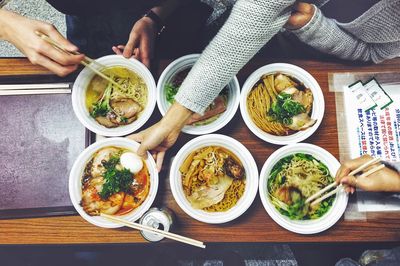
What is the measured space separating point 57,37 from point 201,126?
0.86m

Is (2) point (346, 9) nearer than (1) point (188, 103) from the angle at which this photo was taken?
No

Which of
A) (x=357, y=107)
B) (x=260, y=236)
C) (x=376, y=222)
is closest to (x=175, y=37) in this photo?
(x=357, y=107)

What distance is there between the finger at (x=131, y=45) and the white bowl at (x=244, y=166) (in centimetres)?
61

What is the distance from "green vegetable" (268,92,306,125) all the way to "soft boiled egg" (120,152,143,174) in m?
0.75

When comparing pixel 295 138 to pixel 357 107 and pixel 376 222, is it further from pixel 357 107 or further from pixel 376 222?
pixel 376 222

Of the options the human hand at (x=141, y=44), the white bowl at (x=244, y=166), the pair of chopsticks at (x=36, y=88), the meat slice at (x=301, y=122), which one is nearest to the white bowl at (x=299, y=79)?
the meat slice at (x=301, y=122)

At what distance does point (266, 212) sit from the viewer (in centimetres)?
197

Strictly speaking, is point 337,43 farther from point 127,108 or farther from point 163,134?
point 127,108

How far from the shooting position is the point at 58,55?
1871 millimetres

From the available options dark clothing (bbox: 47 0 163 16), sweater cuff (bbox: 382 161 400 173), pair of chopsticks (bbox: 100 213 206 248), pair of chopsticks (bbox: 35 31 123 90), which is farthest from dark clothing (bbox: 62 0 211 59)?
sweater cuff (bbox: 382 161 400 173)

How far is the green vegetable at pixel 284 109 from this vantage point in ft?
6.48

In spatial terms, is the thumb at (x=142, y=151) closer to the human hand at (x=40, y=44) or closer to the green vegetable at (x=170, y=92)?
the green vegetable at (x=170, y=92)

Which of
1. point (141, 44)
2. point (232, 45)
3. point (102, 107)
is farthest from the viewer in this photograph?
point (141, 44)

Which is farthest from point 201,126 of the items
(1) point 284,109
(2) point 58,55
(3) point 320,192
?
(2) point 58,55
